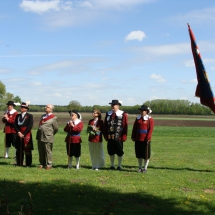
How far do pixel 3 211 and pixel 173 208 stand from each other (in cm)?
326

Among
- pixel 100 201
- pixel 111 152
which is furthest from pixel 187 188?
pixel 111 152

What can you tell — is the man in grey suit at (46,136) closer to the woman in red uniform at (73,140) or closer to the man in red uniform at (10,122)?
the woman in red uniform at (73,140)

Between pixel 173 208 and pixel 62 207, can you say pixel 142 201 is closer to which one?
pixel 173 208

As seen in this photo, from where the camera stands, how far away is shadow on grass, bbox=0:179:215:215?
696 cm

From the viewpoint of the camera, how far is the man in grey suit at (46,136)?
11.6m

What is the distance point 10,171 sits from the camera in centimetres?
1092

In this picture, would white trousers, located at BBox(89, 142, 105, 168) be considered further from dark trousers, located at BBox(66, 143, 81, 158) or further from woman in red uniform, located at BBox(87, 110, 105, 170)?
dark trousers, located at BBox(66, 143, 81, 158)

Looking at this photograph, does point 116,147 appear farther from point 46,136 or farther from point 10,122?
point 10,122

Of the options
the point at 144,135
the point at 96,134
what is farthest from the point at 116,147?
the point at 144,135

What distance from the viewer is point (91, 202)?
24.6 feet

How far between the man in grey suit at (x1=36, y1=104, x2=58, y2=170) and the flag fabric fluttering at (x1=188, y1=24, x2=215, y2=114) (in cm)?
561

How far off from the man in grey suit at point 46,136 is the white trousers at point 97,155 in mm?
1330

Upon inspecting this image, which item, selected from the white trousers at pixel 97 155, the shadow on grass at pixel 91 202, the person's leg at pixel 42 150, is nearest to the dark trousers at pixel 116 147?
the white trousers at pixel 97 155

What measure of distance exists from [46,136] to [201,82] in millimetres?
5871
